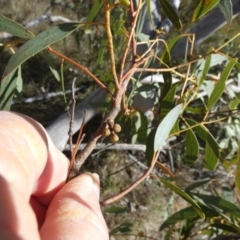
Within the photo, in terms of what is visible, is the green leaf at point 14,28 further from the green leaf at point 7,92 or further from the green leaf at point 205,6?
the green leaf at point 205,6

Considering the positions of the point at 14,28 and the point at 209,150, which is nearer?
the point at 14,28

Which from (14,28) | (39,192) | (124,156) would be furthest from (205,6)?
(124,156)

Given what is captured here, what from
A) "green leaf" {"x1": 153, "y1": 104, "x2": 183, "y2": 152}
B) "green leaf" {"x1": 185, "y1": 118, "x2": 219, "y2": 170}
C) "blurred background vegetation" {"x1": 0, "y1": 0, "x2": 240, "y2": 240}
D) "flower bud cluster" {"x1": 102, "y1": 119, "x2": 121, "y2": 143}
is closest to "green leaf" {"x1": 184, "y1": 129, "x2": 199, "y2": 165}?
"green leaf" {"x1": 185, "y1": 118, "x2": 219, "y2": 170}

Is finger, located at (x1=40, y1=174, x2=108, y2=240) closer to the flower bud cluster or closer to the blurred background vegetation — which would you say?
the flower bud cluster

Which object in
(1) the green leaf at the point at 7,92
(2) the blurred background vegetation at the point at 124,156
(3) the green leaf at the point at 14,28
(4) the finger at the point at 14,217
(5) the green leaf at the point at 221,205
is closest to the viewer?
(4) the finger at the point at 14,217

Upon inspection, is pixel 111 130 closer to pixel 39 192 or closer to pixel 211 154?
pixel 39 192

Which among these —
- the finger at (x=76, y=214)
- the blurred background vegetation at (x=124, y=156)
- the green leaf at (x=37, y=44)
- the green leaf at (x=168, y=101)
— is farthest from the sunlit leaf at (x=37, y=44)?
the blurred background vegetation at (x=124, y=156)
